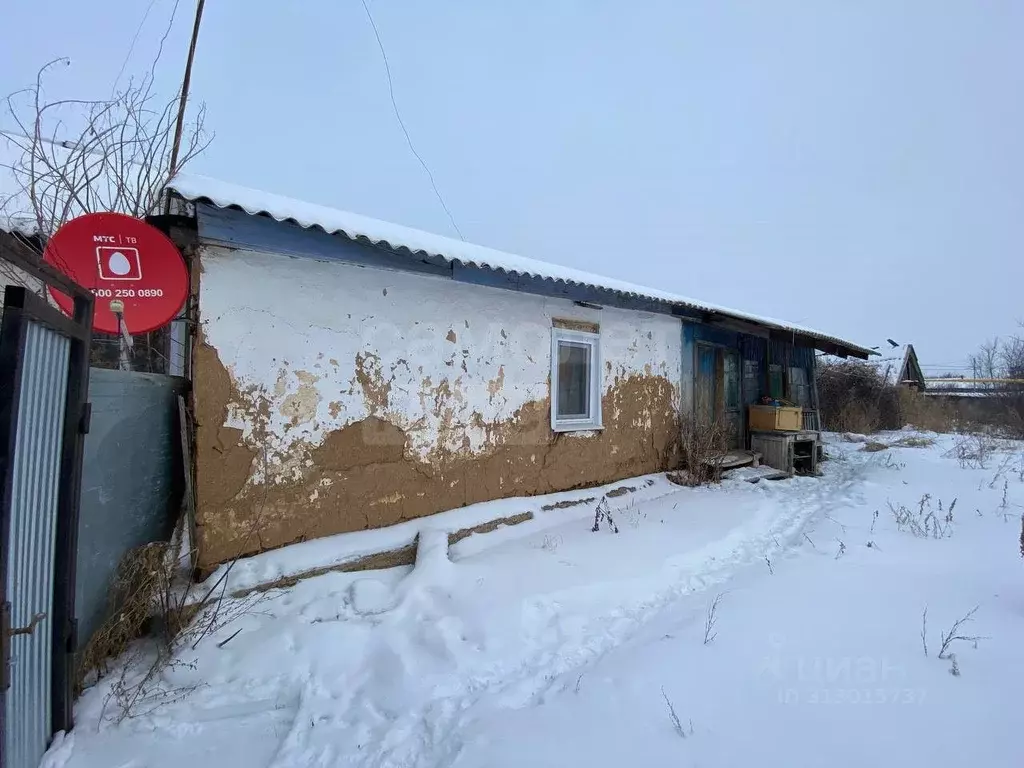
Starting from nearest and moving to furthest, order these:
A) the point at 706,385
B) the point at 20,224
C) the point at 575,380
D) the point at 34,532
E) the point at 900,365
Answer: the point at 34,532 → the point at 20,224 → the point at 575,380 → the point at 706,385 → the point at 900,365

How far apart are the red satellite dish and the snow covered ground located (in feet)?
5.56

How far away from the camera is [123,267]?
9.32ft

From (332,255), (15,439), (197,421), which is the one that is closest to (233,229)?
(332,255)

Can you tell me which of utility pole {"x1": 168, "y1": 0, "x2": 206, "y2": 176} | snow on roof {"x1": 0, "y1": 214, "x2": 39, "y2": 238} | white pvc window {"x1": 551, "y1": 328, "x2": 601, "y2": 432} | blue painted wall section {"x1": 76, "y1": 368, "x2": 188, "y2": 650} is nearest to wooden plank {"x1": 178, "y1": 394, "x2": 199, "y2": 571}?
blue painted wall section {"x1": 76, "y1": 368, "x2": 188, "y2": 650}

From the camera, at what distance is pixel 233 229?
124 inches

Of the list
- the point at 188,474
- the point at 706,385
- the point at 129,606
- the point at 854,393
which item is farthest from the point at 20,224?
the point at 854,393

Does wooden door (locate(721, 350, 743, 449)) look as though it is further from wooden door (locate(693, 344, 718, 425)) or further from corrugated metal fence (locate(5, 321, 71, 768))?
corrugated metal fence (locate(5, 321, 71, 768))

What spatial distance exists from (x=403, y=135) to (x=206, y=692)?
8689 millimetres

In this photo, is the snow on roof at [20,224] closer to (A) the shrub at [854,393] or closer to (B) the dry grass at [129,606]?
(B) the dry grass at [129,606]

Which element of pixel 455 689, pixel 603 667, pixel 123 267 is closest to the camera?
pixel 455 689

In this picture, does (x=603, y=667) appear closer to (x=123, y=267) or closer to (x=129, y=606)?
(x=129, y=606)

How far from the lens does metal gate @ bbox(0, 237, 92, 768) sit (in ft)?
5.31

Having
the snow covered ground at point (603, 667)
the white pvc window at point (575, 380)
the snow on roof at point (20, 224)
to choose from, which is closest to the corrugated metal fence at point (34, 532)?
the snow covered ground at point (603, 667)

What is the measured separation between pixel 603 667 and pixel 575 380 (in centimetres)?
351
